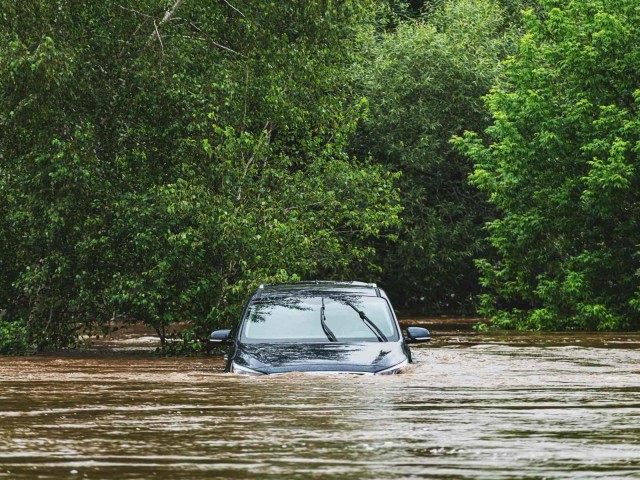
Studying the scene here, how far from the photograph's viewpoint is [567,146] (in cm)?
3422

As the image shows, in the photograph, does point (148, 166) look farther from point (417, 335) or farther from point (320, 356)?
point (320, 356)

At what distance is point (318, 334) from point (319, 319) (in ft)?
0.88

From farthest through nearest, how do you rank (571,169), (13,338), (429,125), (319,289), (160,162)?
(429,125) < (571,169) < (160,162) < (13,338) < (319,289)

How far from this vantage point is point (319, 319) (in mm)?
13117

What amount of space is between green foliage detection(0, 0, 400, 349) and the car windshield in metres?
6.27

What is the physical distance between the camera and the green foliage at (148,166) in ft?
64.8

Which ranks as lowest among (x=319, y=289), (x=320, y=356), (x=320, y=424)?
(x=320, y=424)

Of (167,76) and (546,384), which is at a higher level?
(167,76)

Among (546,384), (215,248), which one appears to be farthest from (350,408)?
(215,248)

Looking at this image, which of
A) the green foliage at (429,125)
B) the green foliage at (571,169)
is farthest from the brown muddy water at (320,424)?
the green foliage at (429,125)

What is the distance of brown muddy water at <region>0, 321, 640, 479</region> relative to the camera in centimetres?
754

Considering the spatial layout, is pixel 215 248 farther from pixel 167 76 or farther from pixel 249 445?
pixel 249 445

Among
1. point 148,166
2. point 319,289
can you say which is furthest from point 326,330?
point 148,166

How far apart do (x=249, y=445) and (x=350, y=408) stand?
7.48ft
